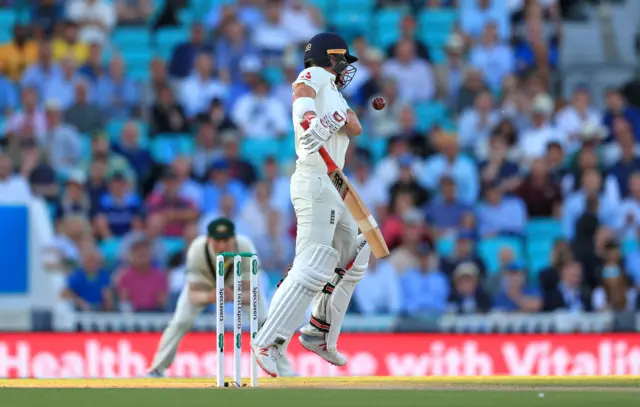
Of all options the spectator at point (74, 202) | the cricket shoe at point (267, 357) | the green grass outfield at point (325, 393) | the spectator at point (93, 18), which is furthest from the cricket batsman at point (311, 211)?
the spectator at point (93, 18)

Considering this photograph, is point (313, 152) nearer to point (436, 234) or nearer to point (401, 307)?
point (401, 307)

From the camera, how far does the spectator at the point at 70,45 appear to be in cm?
1800

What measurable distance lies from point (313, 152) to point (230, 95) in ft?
29.1

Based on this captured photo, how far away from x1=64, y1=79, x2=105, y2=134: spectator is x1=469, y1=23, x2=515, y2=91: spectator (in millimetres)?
4711

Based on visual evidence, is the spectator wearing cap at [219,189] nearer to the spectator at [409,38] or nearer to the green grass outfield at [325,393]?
the spectator at [409,38]

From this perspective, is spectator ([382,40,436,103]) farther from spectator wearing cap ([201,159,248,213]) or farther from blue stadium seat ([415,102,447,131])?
spectator wearing cap ([201,159,248,213])

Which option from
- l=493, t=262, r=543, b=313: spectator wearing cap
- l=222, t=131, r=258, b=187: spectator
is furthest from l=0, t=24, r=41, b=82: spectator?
l=493, t=262, r=543, b=313: spectator wearing cap

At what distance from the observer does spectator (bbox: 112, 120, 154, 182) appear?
54.7 ft

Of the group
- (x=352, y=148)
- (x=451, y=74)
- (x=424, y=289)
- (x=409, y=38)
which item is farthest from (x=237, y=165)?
(x=451, y=74)

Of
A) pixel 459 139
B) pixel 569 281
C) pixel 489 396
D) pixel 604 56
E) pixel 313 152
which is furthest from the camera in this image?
pixel 604 56

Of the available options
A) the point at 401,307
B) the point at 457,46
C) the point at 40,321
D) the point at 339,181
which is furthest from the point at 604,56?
the point at 339,181

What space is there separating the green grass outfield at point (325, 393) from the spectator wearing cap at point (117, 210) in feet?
19.8

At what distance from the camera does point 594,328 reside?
14203mm

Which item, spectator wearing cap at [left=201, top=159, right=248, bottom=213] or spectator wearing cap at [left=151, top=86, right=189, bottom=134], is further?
spectator wearing cap at [left=151, top=86, right=189, bottom=134]
